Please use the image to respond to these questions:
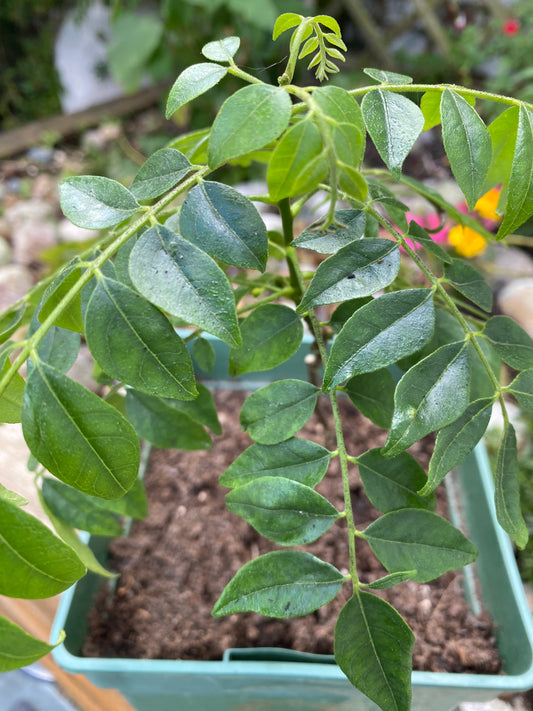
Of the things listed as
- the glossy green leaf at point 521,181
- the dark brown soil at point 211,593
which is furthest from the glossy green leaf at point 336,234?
the dark brown soil at point 211,593

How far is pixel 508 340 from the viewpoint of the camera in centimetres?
49

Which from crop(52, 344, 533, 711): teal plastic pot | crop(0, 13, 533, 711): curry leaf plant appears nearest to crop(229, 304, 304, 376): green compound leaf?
crop(0, 13, 533, 711): curry leaf plant

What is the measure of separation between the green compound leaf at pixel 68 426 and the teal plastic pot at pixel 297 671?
0.36 meters

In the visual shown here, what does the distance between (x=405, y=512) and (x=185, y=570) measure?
0.52 meters

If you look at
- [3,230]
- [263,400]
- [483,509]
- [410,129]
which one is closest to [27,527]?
[263,400]

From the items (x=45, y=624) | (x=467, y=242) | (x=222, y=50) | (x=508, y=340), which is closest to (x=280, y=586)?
(x=508, y=340)

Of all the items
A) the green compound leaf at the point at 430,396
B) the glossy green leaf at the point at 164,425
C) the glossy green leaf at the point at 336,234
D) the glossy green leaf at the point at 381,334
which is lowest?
the glossy green leaf at the point at 164,425

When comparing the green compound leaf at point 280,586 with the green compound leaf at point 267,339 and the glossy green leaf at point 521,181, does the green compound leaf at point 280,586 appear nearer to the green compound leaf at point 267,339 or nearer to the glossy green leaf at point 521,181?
the green compound leaf at point 267,339

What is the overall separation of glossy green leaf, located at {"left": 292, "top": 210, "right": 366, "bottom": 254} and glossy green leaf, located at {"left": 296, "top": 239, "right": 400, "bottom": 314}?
0.04ft

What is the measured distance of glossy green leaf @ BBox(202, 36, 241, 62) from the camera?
439 mm

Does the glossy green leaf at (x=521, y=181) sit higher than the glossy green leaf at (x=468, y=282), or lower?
higher

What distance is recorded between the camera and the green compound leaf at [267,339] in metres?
0.51

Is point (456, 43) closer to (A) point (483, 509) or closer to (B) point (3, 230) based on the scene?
(B) point (3, 230)

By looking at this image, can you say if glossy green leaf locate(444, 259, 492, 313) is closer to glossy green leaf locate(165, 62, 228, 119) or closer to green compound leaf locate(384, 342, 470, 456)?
green compound leaf locate(384, 342, 470, 456)
